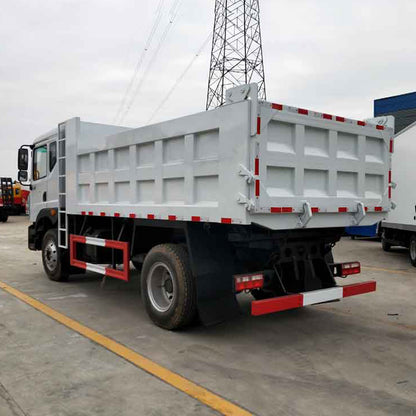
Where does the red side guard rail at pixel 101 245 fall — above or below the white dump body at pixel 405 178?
below

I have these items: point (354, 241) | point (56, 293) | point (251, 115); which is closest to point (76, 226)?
point (56, 293)

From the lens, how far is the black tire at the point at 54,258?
7844mm

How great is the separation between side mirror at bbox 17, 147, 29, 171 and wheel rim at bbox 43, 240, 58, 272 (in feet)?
4.98

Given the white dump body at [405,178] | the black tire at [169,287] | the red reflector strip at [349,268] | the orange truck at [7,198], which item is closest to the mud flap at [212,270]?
the black tire at [169,287]

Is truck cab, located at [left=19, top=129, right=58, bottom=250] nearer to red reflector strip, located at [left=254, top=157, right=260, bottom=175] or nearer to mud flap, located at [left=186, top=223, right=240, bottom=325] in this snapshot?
mud flap, located at [left=186, top=223, right=240, bottom=325]

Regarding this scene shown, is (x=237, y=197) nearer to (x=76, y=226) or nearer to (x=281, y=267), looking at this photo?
(x=281, y=267)

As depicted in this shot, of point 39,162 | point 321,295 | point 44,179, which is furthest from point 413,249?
point 39,162

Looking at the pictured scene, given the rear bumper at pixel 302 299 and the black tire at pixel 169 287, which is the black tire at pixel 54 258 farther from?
the rear bumper at pixel 302 299

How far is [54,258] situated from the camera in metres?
8.06

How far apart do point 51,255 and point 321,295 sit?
17.3ft

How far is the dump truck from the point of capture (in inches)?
169

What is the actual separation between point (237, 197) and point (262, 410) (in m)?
1.86

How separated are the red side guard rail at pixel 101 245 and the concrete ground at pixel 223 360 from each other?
493 mm

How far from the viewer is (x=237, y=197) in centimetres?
422
